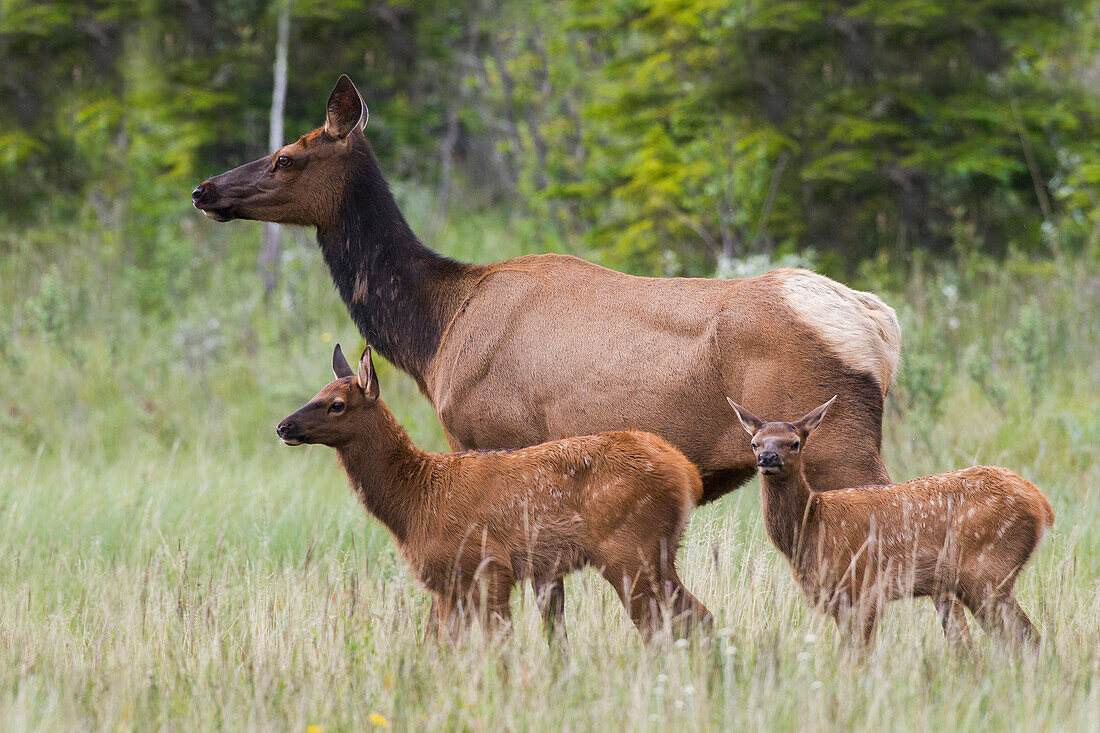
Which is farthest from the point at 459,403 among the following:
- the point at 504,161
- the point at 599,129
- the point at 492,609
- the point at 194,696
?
the point at 504,161

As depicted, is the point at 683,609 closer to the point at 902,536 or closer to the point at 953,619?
the point at 902,536

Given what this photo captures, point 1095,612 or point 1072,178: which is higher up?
point 1072,178

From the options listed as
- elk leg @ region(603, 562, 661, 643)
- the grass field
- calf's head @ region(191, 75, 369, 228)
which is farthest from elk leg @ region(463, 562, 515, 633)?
calf's head @ region(191, 75, 369, 228)

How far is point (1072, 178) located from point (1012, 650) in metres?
8.82

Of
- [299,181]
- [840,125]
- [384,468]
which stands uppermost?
[299,181]

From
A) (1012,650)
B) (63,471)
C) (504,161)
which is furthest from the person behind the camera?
(504,161)

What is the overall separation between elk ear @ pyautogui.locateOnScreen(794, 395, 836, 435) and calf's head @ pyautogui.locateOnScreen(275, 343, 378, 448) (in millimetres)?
1911

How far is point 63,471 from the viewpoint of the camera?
8.91m

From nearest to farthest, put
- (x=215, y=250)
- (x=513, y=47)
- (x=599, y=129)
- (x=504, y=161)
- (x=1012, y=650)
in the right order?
1. (x=1012, y=650)
2. (x=599, y=129)
3. (x=215, y=250)
4. (x=513, y=47)
5. (x=504, y=161)

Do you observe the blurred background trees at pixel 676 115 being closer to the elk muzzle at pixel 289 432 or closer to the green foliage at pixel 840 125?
the green foliage at pixel 840 125

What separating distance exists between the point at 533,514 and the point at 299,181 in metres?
2.72

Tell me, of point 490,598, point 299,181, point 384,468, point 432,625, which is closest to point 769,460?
point 490,598

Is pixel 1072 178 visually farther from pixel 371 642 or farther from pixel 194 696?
pixel 194 696

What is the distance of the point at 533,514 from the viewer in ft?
16.7
